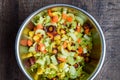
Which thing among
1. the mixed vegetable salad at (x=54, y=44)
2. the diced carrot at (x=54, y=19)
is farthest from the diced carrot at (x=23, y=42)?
the diced carrot at (x=54, y=19)

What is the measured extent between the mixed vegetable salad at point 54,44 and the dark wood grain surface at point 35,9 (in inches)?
2.9

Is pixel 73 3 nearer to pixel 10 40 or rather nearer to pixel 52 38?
pixel 52 38

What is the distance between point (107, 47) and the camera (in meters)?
1.25

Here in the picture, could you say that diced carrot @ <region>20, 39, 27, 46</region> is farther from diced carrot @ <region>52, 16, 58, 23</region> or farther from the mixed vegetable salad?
diced carrot @ <region>52, 16, 58, 23</region>

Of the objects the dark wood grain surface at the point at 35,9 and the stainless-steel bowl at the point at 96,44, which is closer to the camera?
the stainless-steel bowl at the point at 96,44

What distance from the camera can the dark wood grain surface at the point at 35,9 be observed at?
48.9 inches

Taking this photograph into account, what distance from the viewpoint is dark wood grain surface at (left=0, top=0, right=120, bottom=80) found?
48.9 inches

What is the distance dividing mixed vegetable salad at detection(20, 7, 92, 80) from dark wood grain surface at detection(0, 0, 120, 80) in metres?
0.07

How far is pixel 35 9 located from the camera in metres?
1.24

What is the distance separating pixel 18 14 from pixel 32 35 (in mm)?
118

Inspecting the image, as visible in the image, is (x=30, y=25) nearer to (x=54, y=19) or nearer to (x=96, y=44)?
(x=54, y=19)

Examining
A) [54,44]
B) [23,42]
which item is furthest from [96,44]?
[23,42]

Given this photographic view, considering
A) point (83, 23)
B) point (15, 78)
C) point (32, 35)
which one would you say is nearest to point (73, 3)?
point (83, 23)

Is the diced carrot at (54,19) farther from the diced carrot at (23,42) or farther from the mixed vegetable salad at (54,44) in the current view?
the diced carrot at (23,42)
